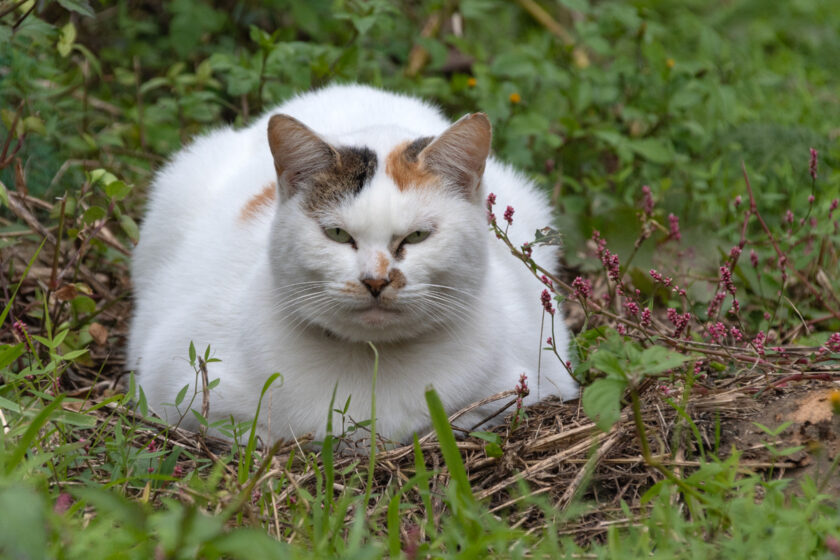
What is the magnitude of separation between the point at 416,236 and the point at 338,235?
0.22 m

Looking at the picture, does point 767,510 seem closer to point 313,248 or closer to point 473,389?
point 473,389

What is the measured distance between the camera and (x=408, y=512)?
2521 millimetres

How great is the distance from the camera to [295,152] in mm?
2732

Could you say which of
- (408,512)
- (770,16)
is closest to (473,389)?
(408,512)

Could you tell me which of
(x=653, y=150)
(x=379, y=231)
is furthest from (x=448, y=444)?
(x=653, y=150)

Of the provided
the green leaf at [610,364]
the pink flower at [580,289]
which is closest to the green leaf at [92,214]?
the pink flower at [580,289]

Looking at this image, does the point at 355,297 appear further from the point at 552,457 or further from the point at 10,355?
the point at 10,355

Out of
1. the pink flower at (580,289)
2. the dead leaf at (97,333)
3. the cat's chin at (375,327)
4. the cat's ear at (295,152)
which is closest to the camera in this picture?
the cat's chin at (375,327)

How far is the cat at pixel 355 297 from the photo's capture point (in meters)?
2.57

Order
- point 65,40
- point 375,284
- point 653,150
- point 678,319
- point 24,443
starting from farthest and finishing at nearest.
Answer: point 653,150
point 65,40
point 678,319
point 375,284
point 24,443

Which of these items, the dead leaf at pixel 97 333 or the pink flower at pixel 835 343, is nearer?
the pink flower at pixel 835 343

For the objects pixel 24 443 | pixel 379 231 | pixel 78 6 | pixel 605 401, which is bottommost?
pixel 24 443

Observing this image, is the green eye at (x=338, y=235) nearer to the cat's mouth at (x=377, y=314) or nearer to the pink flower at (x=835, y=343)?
the cat's mouth at (x=377, y=314)

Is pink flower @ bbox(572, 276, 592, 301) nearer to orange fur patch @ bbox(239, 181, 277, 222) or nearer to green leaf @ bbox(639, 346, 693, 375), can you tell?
green leaf @ bbox(639, 346, 693, 375)
